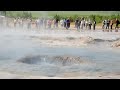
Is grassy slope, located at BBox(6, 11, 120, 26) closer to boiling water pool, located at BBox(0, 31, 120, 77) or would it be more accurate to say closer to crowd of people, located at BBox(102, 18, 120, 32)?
crowd of people, located at BBox(102, 18, 120, 32)

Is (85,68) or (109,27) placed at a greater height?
(109,27)

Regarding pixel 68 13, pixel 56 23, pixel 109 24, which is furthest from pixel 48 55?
pixel 109 24

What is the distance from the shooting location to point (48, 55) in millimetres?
6730

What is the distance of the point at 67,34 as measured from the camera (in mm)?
6832

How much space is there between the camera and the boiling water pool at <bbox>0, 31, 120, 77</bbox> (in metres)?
6.61

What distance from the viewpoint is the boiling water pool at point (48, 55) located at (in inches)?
260

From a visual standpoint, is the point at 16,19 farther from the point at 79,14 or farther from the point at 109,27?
the point at 109,27

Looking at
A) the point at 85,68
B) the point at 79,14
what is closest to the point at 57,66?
the point at 85,68

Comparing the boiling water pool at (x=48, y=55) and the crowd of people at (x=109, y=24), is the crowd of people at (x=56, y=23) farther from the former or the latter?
the boiling water pool at (x=48, y=55)

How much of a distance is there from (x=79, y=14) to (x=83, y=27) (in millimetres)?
270

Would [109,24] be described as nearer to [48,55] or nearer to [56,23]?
[56,23]

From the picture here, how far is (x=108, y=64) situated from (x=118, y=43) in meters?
0.41
